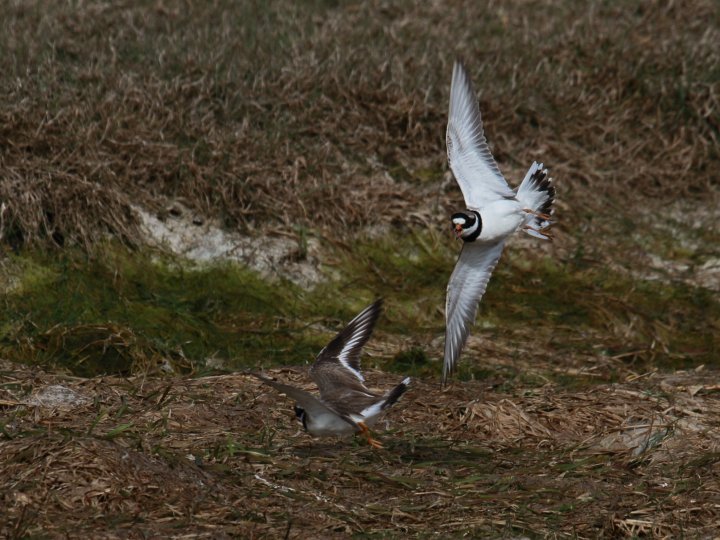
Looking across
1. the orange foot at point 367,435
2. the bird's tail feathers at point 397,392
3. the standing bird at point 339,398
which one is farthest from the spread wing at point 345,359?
the bird's tail feathers at point 397,392

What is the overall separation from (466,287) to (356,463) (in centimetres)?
203

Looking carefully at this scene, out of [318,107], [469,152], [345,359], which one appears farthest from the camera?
[318,107]

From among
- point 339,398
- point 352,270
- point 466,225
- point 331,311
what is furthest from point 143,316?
point 339,398

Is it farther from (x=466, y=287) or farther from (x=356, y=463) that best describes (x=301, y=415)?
(x=466, y=287)

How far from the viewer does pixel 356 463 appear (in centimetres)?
647

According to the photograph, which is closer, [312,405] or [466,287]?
[312,405]

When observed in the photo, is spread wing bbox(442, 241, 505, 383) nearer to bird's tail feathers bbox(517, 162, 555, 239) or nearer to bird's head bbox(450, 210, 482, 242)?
bird's head bbox(450, 210, 482, 242)

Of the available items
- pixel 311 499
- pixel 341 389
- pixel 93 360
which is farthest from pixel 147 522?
pixel 93 360

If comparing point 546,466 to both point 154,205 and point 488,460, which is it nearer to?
point 488,460

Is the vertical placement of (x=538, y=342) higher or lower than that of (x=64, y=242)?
lower

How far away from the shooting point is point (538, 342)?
9.17 meters

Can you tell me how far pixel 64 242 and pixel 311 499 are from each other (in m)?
3.98

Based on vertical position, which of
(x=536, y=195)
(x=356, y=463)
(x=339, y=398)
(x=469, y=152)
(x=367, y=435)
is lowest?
(x=356, y=463)

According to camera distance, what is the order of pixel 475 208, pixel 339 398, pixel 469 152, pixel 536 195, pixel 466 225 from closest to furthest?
1. pixel 339 398
2. pixel 466 225
3. pixel 475 208
4. pixel 469 152
5. pixel 536 195
